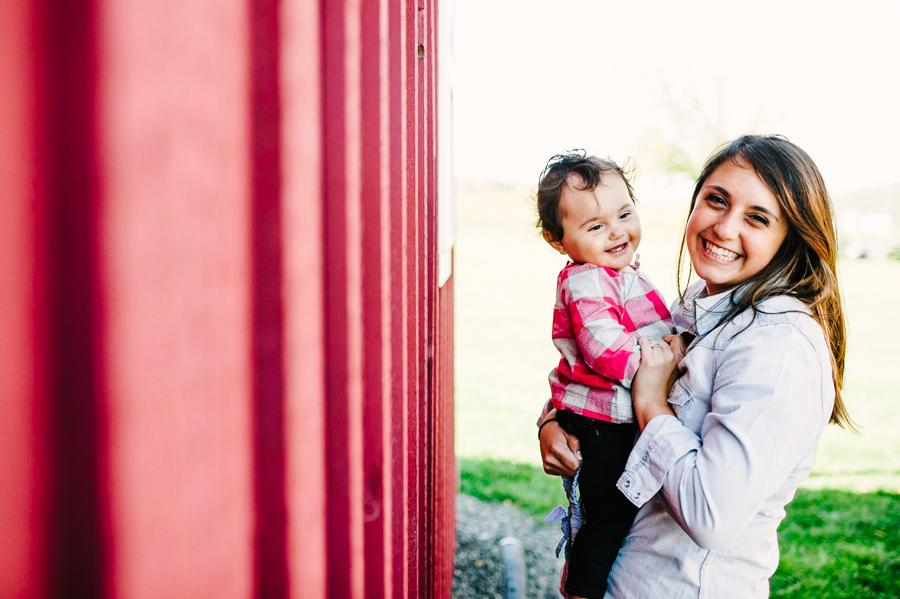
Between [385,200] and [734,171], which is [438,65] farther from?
[385,200]

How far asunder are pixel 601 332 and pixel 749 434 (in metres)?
0.62

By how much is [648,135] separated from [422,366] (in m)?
34.5

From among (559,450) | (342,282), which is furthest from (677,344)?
(342,282)

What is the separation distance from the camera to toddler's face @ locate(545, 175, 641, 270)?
209 cm

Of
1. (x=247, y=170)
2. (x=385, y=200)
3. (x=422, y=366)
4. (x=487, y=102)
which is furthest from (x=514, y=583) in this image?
(x=487, y=102)

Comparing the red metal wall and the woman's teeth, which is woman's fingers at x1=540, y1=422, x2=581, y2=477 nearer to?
the woman's teeth

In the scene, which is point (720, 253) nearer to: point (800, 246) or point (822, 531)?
point (800, 246)

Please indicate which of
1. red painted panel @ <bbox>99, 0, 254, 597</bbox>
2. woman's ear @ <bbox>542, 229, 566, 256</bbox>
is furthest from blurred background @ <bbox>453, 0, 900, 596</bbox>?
red painted panel @ <bbox>99, 0, 254, 597</bbox>

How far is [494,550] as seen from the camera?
15.5 feet

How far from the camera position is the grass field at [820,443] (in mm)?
4652

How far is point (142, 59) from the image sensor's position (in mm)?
387

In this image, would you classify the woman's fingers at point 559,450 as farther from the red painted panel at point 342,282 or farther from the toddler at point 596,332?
the red painted panel at point 342,282

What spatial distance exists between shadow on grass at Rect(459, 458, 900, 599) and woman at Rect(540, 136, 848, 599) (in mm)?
3432

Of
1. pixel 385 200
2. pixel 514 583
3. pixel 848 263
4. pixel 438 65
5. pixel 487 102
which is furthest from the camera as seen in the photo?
pixel 487 102
